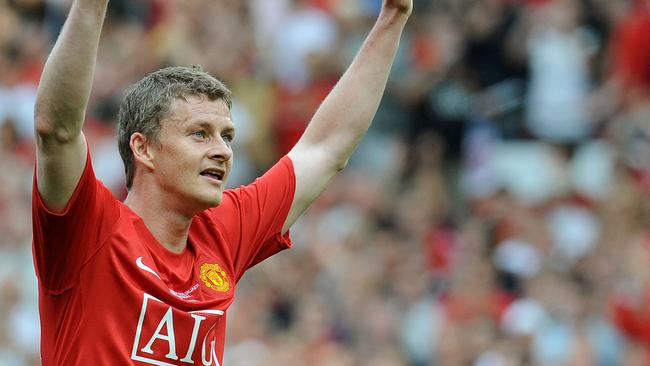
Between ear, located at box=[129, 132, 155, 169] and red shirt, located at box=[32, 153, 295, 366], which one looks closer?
red shirt, located at box=[32, 153, 295, 366]

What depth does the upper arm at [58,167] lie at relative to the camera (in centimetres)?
370

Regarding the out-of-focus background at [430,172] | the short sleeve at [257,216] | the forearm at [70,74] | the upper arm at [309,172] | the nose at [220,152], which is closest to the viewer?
the forearm at [70,74]

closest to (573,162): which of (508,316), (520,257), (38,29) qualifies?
(520,257)

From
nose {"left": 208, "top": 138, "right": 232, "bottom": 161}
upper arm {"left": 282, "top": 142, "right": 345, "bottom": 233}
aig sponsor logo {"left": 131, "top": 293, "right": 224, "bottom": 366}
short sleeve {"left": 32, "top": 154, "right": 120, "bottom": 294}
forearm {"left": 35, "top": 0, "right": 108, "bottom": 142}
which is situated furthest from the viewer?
upper arm {"left": 282, "top": 142, "right": 345, "bottom": 233}

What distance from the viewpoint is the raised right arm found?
3.63 meters

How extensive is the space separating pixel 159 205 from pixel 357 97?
3.11ft

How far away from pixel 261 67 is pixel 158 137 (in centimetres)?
758

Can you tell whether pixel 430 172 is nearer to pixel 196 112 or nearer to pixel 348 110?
pixel 348 110

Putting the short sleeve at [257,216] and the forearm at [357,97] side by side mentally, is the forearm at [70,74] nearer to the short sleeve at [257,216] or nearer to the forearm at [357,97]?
the short sleeve at [257,216]

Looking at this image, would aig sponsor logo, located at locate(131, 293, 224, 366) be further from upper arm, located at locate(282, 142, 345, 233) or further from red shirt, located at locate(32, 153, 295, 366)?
upper arm, located at locate(282, 142, 345, 233)

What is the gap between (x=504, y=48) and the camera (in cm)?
1054

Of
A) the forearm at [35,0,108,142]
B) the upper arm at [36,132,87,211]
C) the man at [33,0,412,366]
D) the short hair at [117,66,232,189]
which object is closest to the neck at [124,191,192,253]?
the man at [33,0,412,366]

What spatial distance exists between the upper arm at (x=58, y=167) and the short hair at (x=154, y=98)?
0.46 metres

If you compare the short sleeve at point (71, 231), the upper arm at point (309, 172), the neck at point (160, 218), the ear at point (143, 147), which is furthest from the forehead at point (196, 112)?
the upper arm at point (309, 172)
